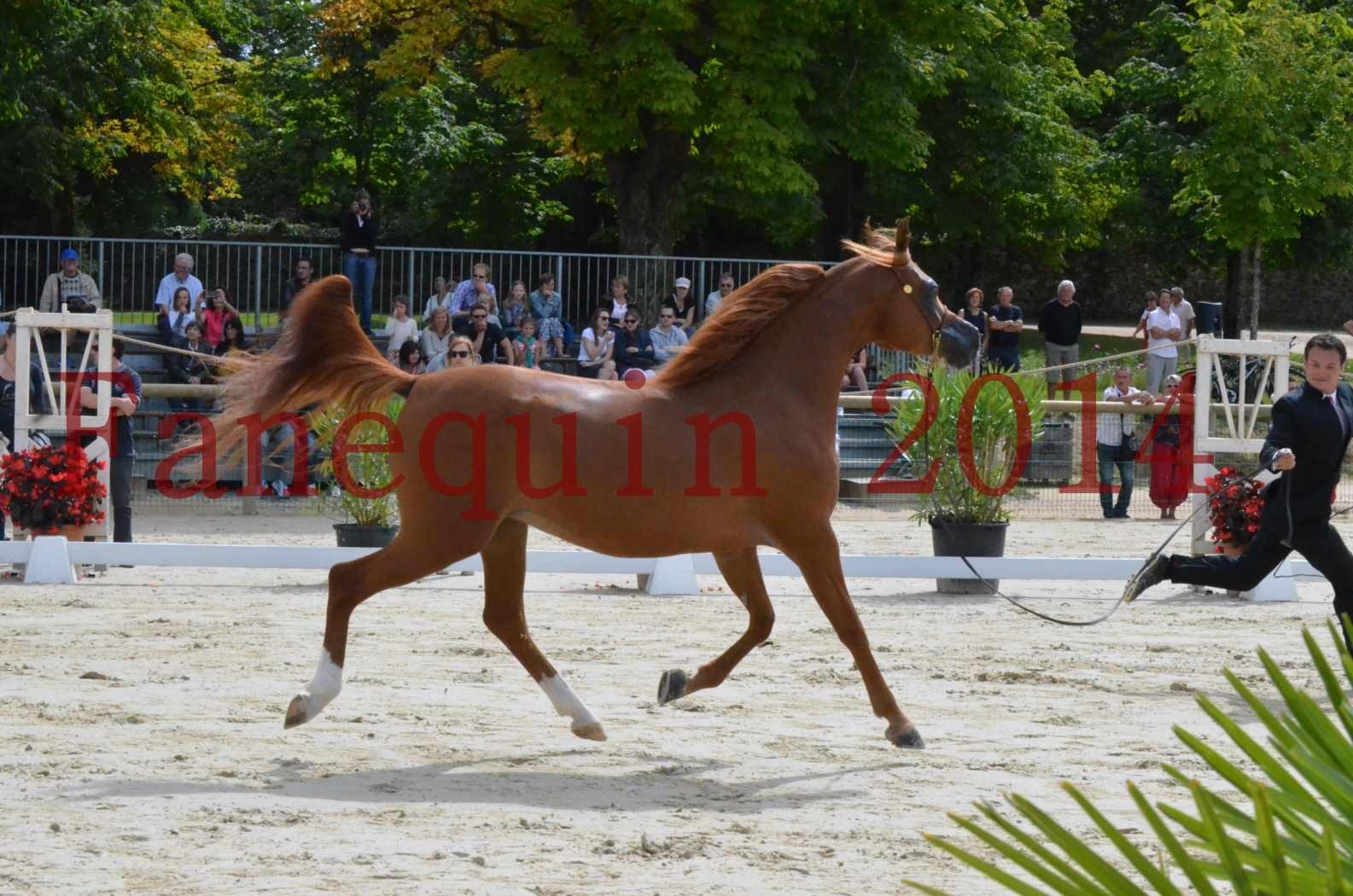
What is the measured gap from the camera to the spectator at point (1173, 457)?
16625 mm

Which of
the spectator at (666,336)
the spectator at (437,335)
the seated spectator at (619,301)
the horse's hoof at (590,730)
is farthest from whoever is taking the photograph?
the seated spectator at (619,301)

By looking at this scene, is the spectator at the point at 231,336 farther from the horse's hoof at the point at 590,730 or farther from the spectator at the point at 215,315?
the horse's hoof at the point at 590,730

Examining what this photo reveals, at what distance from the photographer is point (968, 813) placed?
17.1 feet

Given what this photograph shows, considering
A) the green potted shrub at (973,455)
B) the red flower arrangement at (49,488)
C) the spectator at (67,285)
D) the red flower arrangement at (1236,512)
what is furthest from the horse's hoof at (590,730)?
the spectator at (67,285)

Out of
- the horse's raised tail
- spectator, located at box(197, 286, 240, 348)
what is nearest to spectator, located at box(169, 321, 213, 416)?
spectator, located at box(197, 286, 240, 348)

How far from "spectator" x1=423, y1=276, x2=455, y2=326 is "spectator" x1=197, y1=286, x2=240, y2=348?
6.86 ft

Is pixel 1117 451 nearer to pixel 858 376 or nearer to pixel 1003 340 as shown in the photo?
pixel 1003 340

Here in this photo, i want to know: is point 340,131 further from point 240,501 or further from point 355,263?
point 240,501

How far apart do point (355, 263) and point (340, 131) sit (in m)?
17.7

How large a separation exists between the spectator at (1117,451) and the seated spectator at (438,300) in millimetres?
7076

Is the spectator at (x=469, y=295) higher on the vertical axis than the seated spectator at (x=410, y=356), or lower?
higher

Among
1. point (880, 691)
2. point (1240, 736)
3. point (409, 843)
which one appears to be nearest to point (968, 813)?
point (880, 691)

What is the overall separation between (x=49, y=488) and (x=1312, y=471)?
26.6ft

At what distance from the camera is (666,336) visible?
1745cm
